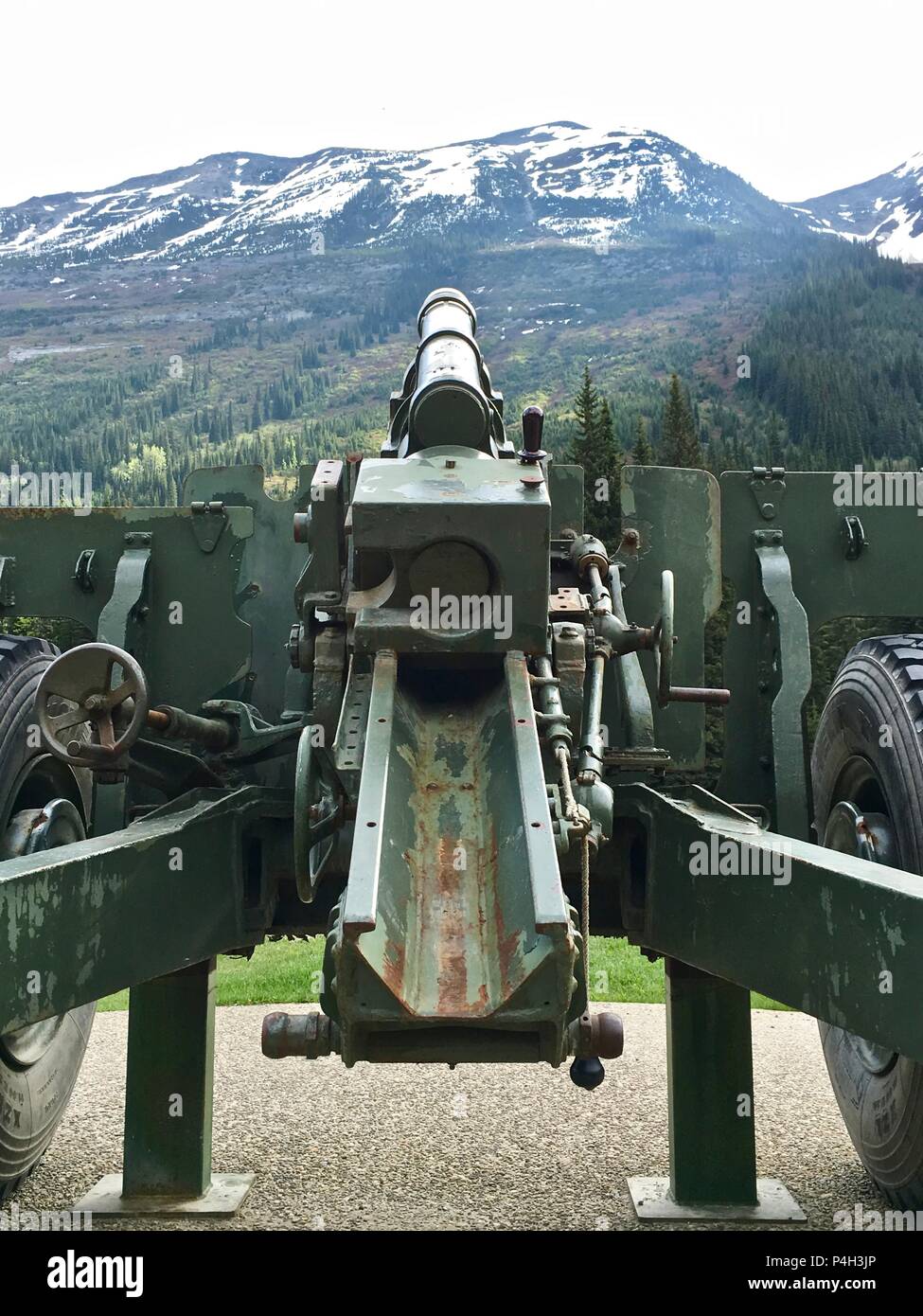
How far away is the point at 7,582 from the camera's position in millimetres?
5398

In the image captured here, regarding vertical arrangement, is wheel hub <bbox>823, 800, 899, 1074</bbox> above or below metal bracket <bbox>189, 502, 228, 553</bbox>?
below

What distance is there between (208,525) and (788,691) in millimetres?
2147

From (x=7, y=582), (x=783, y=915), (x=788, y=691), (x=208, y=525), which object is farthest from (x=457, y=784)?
(x=7, y=582)

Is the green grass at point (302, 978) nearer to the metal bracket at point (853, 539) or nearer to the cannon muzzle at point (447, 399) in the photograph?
the metal bracket at point (853, 539)

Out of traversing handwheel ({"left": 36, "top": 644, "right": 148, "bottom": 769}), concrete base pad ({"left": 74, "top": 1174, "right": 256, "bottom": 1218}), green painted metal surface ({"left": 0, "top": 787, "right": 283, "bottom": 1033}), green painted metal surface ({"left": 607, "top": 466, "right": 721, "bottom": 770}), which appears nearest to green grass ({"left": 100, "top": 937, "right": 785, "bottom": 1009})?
concrete base pad ({"left": 74, "top": 1174, "right": 256, "bottom": 1218})

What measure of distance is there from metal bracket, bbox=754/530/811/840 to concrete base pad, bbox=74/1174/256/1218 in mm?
2500

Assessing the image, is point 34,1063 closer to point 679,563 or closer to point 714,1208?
point 714,1208

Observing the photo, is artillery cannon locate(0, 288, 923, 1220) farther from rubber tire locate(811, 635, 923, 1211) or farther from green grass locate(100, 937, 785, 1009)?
green grass locate(100, 937, 785, 1009)

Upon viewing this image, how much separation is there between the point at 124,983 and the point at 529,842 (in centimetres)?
144

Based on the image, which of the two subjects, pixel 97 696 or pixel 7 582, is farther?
pixel 7 582

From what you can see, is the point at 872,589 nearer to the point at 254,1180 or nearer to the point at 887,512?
the point at 887,512

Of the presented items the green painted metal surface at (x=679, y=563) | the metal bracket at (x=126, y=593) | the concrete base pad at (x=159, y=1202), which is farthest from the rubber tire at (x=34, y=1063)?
Result: the green painted metal surface at (x=679, y=563)

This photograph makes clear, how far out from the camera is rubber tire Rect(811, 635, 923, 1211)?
409 centimetres

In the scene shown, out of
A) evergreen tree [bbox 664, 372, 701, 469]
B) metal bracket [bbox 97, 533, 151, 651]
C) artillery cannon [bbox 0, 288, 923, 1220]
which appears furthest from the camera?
evergreen tree [bbox 664, 372, 701, 469]
